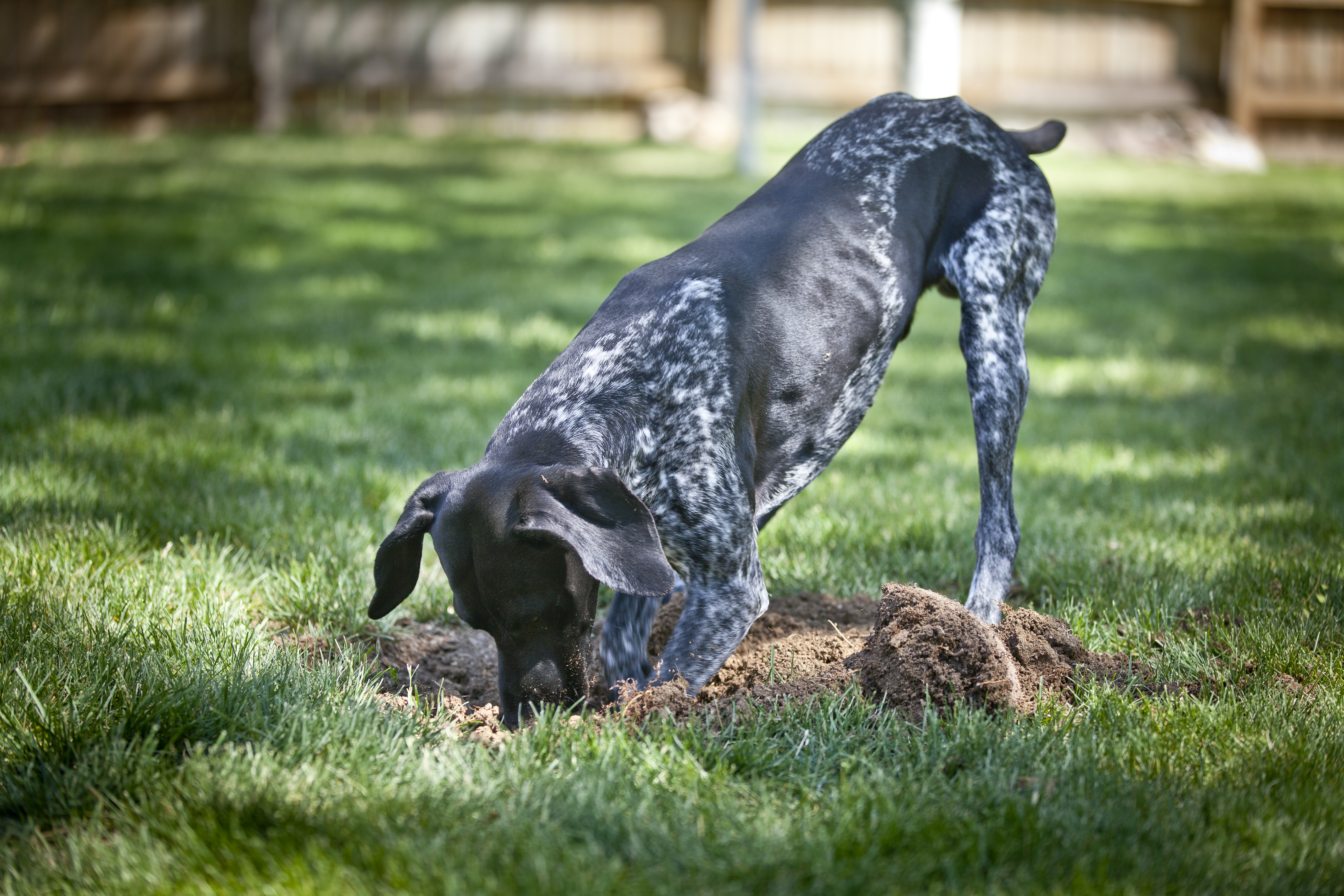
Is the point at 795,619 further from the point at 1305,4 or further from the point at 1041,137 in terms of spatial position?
the point at 1305,4

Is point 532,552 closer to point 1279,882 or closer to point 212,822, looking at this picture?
point 212,822

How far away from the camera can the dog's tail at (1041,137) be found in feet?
12.7

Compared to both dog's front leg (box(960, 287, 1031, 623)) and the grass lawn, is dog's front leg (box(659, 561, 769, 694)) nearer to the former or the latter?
the grass lawn

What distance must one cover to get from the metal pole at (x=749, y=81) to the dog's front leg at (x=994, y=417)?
8.38m

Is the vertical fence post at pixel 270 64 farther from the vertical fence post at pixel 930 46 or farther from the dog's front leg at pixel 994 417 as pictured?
the dog's front leg at pixel 994 417

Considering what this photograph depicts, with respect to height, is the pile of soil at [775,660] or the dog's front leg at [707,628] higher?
the dog's front leg at [707,628]

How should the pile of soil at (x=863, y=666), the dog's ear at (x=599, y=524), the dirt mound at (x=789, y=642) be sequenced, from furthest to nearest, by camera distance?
the dirt mound at (x=789, y=642)
the pile of soil at (x=863, y=666)
the dog's ear at (x=599, y=524)

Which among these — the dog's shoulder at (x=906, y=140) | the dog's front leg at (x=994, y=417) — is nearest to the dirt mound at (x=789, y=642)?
the dog's front leg at (x=994, y=417)

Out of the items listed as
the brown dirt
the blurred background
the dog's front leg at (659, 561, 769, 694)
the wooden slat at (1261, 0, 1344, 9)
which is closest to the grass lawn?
the brown dirt

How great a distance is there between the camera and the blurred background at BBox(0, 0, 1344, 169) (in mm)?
13500

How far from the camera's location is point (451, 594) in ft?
12.2

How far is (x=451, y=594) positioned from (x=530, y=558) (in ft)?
4.15

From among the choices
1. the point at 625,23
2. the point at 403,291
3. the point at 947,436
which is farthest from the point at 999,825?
the point at 625,23

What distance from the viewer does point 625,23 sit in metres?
14.5
